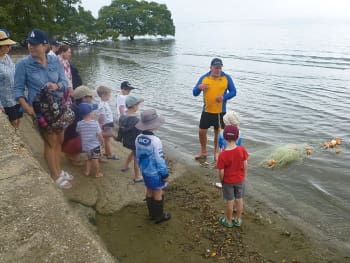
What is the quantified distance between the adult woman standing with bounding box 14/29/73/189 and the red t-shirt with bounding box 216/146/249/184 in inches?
94.6

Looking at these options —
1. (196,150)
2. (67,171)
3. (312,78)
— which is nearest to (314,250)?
(67,171)

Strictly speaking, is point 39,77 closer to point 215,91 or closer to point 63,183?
point 63,183

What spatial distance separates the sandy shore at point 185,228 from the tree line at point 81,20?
1324 inches

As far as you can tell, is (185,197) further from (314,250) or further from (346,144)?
(346,144)

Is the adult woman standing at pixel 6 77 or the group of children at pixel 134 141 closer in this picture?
the group of children at pixel 134 141

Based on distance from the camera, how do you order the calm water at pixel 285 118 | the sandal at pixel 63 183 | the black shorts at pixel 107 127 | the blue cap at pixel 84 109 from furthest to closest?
the black shorts at pixel 107 127 < the calm water at pixel 285 118 < the blue cap at pixel 84 109 < the sandal at pixel 63 183

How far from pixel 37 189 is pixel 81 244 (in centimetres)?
111

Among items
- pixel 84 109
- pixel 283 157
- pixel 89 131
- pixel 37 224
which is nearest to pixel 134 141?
pixel 89 131

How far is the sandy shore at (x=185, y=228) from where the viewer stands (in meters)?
4.39

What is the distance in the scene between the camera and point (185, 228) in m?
4.90

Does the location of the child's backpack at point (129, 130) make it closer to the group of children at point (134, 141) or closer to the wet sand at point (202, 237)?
the group of children at point (134, 141)

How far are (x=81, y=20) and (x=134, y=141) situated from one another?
57200mm

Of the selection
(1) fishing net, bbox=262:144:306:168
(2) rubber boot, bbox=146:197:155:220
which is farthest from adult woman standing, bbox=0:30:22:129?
(1) fishing net, bbox=262:144:306:168

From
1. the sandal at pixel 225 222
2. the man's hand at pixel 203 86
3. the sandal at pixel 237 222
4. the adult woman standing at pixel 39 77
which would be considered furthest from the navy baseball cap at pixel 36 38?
the sandal at pixel 237 222
